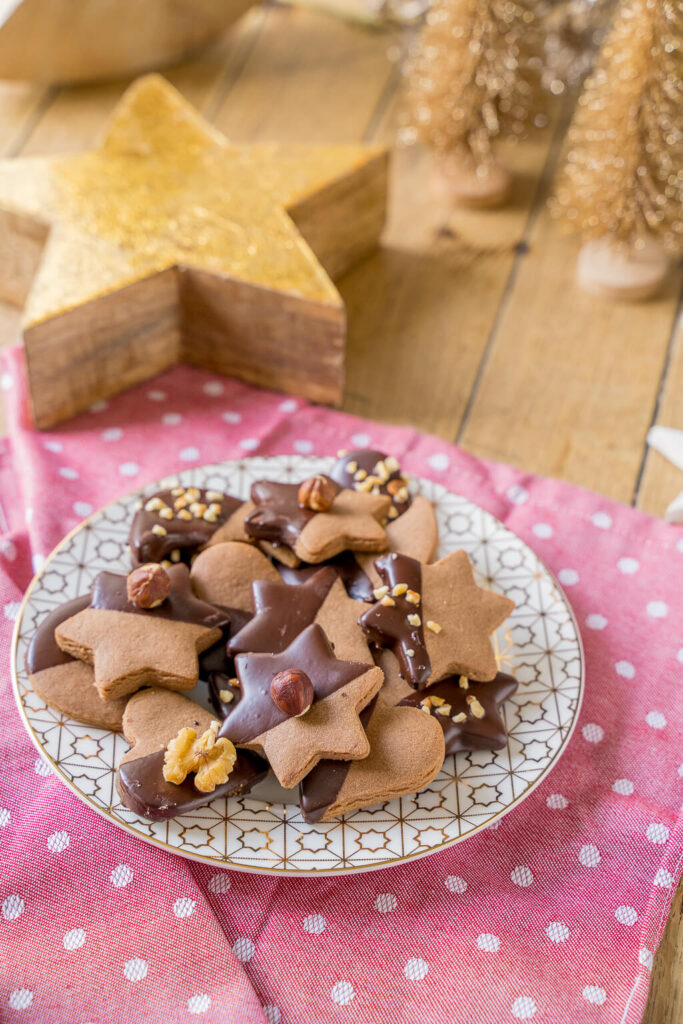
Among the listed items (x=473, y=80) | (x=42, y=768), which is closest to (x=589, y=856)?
(x=42, y=768)

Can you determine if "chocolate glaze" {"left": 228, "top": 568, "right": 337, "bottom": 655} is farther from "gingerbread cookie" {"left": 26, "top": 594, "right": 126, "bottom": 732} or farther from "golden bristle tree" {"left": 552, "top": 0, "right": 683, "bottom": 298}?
"golden bristle tree" {"left": 552, "top": 0, "right": 683, "bottom": 298}

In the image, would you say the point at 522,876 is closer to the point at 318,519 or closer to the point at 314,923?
the point at 314,923

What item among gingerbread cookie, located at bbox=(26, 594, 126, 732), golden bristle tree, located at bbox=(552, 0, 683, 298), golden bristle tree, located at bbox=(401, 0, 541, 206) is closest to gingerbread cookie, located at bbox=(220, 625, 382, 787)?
gingerbread cookie, located at bbox=(26, 594, 126, 732)

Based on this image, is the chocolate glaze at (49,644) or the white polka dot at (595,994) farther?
the chocolate glaze at (49,644)

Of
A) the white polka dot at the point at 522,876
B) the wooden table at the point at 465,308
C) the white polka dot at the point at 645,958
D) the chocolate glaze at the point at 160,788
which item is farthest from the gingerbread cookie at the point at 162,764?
the wooden table at the point at 465,308

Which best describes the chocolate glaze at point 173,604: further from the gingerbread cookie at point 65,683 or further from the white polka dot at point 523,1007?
the white polka dot at point 523,1007
